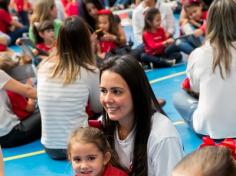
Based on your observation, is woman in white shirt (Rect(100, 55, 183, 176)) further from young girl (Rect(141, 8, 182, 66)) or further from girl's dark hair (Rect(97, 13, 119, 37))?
young girl (Rect(141, 8, 182, 66))

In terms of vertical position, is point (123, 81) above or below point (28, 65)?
above

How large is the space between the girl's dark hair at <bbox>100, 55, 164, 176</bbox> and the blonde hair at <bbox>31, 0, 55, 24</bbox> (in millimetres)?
3359

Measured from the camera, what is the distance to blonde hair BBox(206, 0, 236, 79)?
288 cm

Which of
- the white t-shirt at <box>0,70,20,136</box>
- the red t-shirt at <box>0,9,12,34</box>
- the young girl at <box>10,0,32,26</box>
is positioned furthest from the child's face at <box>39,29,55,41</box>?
the young girl at <box>10,0,32,26</box>

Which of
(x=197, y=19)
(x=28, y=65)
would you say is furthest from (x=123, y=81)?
(x=197, y=19)

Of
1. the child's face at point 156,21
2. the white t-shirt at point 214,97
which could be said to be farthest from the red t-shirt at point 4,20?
the white t-shirt at point 214,97

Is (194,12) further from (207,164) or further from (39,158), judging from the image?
(207,164)

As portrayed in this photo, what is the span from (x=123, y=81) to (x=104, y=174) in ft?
1.60

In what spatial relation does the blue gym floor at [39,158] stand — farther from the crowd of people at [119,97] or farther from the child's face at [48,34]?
the child's face at [48,34]

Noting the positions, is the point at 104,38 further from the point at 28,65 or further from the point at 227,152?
the point at 227,152

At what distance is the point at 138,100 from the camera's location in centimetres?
201

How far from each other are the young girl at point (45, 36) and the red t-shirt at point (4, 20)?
2.66 m

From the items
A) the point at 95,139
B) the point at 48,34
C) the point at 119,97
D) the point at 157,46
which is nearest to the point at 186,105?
the point at 95,139

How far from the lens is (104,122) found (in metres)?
2.24
